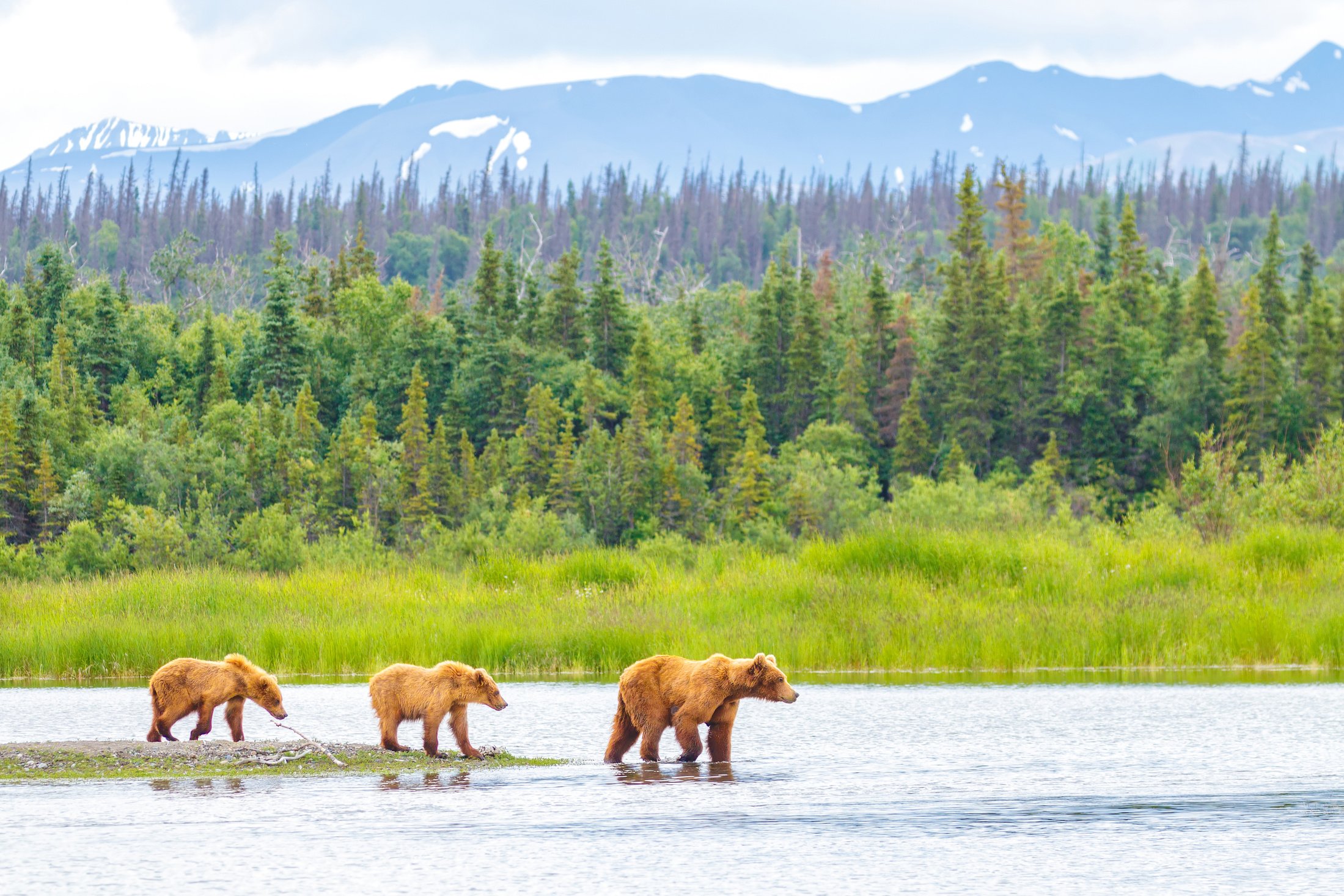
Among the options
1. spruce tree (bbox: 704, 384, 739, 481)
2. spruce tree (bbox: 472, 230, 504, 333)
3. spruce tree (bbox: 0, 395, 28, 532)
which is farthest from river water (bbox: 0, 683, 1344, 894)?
spruce tree (bbox: 472, 230, 504, 333)

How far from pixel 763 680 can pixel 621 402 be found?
7366 centimetres

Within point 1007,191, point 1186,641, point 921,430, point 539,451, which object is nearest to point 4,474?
point 539,451

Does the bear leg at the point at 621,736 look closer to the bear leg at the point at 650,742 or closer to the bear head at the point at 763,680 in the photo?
the bear leg at the point at 650,742

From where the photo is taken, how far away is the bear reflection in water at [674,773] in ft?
42.9

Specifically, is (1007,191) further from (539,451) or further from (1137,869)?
(1137,869)

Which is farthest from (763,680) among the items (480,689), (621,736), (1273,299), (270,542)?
(1273,299)

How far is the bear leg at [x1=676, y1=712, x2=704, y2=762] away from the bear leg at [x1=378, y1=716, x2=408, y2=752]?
2402 millimetres

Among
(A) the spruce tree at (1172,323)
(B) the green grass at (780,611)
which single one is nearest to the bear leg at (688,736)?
(B) the green grass at (780,611)

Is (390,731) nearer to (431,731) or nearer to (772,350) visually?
(431,731)

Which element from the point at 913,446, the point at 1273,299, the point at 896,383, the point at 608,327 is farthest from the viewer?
the point at 608,327

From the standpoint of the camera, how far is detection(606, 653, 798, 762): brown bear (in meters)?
13.4

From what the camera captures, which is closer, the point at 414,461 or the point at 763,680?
the point at 763,680

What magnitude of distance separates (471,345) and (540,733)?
246 ft

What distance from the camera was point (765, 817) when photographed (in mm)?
11766
